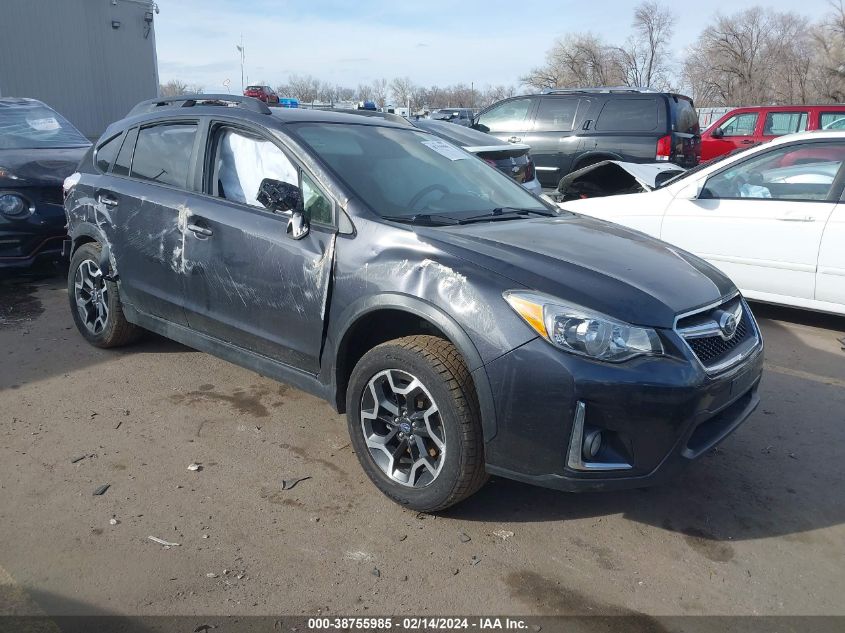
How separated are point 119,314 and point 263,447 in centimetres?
172

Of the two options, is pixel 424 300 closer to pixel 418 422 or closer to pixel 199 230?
pixel 418 422

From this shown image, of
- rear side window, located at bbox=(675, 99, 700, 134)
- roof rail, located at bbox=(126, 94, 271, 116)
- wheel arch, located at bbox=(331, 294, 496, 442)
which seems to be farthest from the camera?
rear side window, located at bbox=(675, 99, 700, 134)

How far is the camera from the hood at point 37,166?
6.50 meters

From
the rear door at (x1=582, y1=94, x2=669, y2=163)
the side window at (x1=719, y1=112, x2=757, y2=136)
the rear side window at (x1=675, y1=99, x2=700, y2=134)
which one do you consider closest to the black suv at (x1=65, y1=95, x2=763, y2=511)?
the rear door at (x1=582, y1=94, x2=669, y2=163)

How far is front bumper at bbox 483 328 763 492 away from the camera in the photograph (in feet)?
8.51

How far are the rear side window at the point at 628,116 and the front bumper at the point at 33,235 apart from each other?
27.0ft

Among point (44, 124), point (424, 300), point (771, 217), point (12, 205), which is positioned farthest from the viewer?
point (44, 124)

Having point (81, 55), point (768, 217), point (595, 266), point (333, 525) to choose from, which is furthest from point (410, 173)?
point (81, 55)

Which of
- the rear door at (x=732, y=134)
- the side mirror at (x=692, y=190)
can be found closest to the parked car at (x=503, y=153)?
the side mirror at (x=692, y=190)

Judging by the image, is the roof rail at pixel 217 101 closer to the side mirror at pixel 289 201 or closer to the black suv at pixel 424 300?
the black suv at pixel 424 300

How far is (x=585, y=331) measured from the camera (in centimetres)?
265

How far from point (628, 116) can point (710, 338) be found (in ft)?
29.8

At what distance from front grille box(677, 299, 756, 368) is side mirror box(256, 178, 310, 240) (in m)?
1.79

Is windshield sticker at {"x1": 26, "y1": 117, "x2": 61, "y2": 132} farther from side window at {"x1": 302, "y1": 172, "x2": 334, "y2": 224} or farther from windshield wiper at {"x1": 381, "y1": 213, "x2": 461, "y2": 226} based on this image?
windshield wiper at {"x1": 381, "y1": 213, "x2": 461, "y2": 226}
